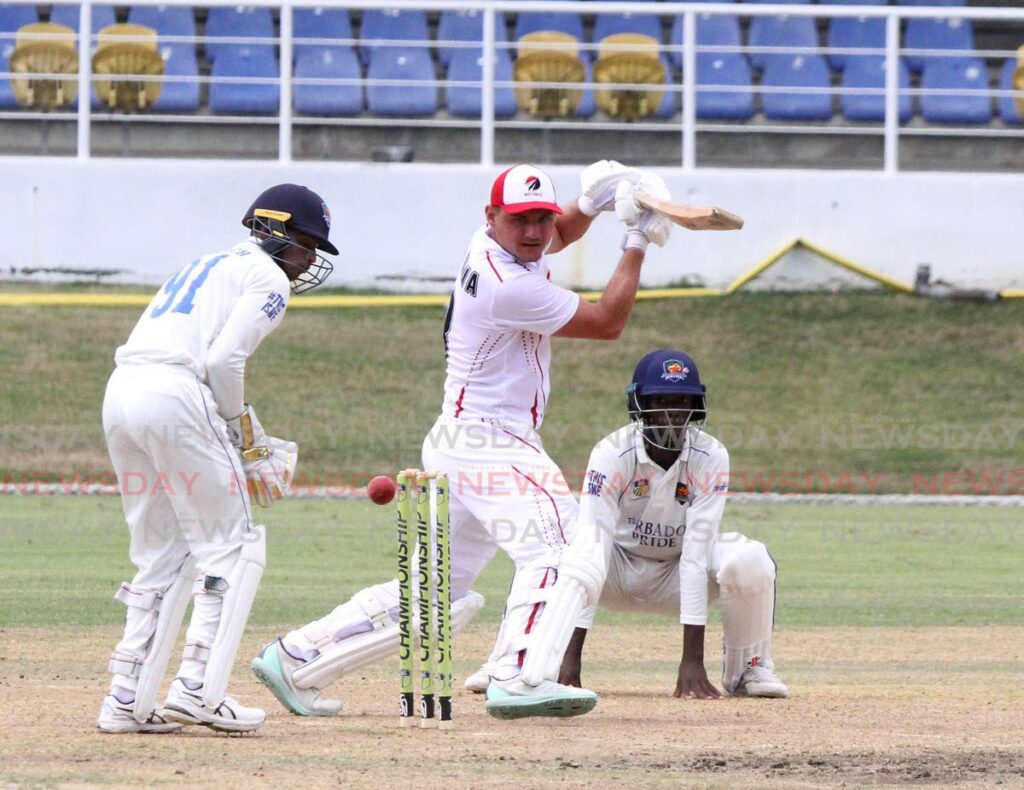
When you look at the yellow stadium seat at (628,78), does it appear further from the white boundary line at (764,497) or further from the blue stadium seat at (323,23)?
the white boundary line at (764,497)

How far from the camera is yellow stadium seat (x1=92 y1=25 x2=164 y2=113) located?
22266 millimetres

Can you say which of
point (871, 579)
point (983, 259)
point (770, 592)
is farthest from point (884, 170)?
point (770, 592)

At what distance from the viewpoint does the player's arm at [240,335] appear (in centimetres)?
597

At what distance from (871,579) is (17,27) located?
15.8 meters

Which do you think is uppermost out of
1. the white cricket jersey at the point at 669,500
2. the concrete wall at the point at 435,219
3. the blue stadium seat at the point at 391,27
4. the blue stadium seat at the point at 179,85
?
the blue stadium seat at the point at 391,27

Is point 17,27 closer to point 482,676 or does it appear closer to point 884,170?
point 884,170

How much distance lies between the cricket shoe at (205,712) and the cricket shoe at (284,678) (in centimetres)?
54

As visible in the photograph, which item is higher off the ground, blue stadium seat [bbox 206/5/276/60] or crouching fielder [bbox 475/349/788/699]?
blue stadium seat [bbox 206/5/276/60]

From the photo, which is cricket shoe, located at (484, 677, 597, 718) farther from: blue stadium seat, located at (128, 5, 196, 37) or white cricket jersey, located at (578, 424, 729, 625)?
blue stadium seat, located at (128, 5, 196, 37)

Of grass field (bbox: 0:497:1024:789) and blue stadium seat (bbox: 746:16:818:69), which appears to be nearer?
grass field (bbox: 0:497:1024:789)

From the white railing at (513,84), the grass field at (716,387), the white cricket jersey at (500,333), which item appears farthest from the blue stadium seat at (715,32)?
the white cricket jersey at (500,333)

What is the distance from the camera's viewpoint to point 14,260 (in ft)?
71.6

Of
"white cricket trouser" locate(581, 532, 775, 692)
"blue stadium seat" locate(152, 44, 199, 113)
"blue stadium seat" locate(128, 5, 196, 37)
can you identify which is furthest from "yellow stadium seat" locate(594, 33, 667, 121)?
"white cricket trouser" locate(581, 532, 775, 692)

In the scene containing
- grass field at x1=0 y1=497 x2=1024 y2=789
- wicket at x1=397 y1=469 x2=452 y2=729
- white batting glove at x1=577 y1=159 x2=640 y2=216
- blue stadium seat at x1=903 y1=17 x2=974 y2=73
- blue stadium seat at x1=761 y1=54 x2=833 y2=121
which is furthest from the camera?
blue stadium seat at x1=903 y1=17 x2=974 y2=73
